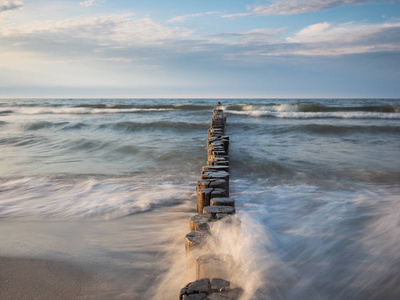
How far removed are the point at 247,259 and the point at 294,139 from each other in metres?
8.79

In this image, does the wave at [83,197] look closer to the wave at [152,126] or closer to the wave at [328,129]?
the wave at [152,126]

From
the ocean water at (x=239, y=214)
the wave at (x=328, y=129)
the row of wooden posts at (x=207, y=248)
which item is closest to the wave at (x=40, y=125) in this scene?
the ocean water at (x=239, y=214)

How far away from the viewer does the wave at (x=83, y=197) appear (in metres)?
3.62

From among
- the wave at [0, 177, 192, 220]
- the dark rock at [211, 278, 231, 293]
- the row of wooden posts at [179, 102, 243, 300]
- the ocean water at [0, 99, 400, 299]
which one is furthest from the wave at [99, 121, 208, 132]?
the dark rock at [211, 278, 231, 293]

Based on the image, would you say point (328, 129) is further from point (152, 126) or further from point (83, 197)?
point (83, 197)

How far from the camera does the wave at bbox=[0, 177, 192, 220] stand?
3623mm

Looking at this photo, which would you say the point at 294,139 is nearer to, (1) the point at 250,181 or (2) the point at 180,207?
(1) the point at 250,181

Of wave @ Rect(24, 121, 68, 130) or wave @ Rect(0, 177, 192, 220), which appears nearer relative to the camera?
wave @ Rect(0, 177, 192, 220)

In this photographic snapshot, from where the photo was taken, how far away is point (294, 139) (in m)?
10.4

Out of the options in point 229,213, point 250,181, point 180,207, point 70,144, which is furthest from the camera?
point 70,144

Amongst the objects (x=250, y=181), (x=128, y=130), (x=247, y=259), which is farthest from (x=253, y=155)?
(x=128, y=130)

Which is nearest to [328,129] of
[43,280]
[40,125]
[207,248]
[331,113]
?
[331,113]

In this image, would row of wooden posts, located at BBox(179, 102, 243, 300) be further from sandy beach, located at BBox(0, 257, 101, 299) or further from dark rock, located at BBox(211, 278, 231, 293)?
sandy beach, located at BBox(0, 257, 101, 299)

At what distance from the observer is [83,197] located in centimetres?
423
